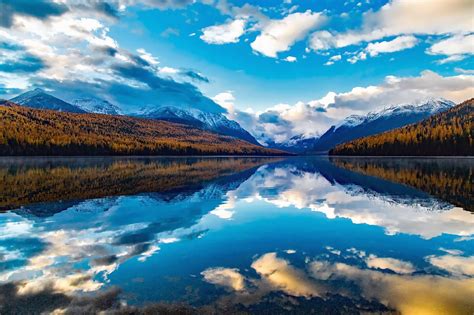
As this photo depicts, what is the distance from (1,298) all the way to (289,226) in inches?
757

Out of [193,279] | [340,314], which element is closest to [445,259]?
[340,314]

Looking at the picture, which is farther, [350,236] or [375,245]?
[350,236]

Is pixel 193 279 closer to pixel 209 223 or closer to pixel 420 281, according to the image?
pixel 420 281

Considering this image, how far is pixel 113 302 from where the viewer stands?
40.0 ft

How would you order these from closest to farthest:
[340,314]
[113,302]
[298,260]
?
1. [340,314]
2. [113,302]
3. [298,260]

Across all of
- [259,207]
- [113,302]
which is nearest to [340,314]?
[113,302]

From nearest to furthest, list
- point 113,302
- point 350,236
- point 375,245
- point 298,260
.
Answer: point 113,302
point 298,260
point 375,245
point 350,236

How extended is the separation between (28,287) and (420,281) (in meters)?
16.2

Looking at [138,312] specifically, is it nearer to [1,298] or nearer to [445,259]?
[1,298]

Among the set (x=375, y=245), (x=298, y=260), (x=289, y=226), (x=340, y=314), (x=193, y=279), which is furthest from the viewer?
(x=289, y=226)

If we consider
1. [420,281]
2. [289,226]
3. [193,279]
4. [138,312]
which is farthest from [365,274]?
[289,226]

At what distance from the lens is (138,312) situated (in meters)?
11.4

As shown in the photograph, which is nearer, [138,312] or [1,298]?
[138,312]

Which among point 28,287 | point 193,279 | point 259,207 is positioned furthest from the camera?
point 259,207
